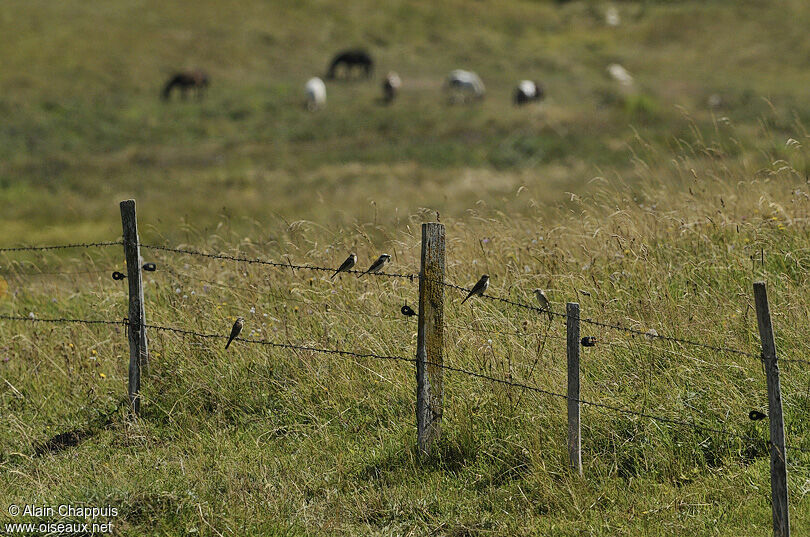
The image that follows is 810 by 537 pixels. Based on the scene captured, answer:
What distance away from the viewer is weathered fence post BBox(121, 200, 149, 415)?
589 centimetres

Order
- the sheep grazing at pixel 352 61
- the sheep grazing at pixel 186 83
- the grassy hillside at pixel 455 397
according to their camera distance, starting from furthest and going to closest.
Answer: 1. the sheep grazing at pixel 352 61
2. the sheep grazing at pixel 186 83
3. the grassy hillside at pixel 455 397

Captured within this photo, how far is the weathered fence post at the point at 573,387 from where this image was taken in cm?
448

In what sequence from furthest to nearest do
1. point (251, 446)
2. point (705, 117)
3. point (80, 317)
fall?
point (705, 117), point (80, 317), point (251, 446)

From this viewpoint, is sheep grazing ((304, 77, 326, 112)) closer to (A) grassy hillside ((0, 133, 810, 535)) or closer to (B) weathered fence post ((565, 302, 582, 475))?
(A) grassy hillside ((0, 133, 810, 535))

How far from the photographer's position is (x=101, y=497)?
14.8 feet

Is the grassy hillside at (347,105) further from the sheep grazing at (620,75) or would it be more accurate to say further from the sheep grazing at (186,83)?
the sheep grazing at (620,75)

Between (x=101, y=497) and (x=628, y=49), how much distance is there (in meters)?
72.0

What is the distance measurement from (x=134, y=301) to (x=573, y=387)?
3.32 meters

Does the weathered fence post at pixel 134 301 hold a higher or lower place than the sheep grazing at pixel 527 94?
lower

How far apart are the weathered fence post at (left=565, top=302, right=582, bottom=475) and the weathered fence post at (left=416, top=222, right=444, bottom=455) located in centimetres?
81

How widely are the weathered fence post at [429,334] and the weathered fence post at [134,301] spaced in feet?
7.47

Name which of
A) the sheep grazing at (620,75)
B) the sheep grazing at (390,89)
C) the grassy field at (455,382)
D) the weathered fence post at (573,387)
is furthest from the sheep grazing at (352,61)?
the weathered fence post at (573,387)

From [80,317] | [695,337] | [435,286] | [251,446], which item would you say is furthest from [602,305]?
[80,317]

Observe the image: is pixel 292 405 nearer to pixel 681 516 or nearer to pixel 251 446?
pixel 251 446
